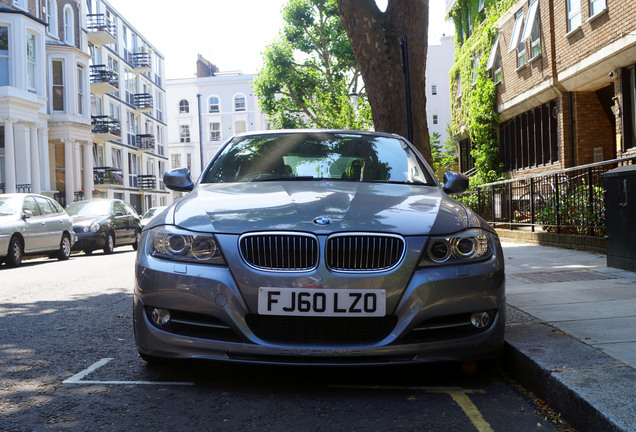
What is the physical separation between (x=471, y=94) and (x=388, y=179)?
20.9m

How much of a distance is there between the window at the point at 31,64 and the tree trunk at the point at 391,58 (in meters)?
21.0

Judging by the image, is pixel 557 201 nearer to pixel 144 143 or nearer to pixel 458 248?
pixel 458 248

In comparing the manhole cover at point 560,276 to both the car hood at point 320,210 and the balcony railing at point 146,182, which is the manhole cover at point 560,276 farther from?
the balcony railing at point 146,182

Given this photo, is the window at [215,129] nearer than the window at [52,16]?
No

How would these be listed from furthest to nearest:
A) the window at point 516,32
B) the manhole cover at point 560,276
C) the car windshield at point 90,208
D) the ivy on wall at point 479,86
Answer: the ivy on wall at point 479,86
the window at point 516,32
the car windshield at point 90,208
the manhole cover at point 560,276

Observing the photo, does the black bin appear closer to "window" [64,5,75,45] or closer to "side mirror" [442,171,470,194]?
"side mirror" [442,171,470,194]

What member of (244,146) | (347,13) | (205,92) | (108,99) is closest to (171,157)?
(205,92)

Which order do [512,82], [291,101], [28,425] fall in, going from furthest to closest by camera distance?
[291,101], [512,82], [28,425]

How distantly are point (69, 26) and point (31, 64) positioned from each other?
8.25 metres

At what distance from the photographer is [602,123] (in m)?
16.7

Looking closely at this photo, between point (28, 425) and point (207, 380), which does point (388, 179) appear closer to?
point (207, 380)

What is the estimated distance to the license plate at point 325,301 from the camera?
3434 mm

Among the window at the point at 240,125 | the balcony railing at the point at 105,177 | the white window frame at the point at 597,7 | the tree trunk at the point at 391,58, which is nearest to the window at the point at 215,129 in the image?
the window at the point at 240,125

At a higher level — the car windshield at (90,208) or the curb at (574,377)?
the car windshield at (90,208)
